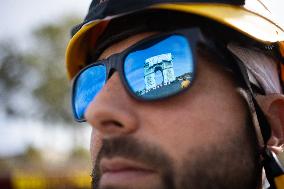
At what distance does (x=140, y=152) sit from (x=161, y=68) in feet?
1.32

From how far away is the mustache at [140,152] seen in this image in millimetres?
1726

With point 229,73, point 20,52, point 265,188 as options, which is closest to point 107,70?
point 229,73

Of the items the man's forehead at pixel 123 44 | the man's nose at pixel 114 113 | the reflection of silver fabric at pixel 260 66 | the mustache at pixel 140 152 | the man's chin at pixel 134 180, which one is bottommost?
the man's chin at pixel 134 180

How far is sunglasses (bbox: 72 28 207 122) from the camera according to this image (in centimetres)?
184

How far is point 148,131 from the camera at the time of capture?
181 cm

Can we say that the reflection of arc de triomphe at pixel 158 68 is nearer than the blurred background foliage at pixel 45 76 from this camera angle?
Yes

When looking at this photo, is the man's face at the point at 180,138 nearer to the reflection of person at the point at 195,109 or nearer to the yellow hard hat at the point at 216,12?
the reflection of person at the point at 195,109

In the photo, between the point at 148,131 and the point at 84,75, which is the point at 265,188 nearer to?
the point at 148,131

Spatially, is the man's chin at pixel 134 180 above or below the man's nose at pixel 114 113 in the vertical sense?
below

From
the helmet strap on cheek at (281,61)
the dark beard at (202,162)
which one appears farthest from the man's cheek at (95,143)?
the helmet strap on cheek at (281,61)

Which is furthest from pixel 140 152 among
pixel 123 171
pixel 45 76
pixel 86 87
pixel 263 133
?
pixel 45 76

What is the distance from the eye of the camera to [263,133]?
6.54 ft

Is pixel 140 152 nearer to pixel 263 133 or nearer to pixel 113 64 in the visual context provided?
pixel 113 64

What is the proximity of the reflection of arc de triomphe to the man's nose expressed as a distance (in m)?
0.12
